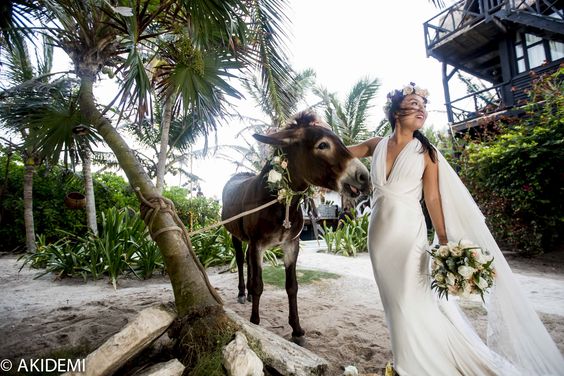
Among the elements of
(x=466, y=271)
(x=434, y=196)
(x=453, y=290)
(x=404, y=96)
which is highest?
(x=404, y=96)

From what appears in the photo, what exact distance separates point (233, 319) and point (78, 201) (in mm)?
8996

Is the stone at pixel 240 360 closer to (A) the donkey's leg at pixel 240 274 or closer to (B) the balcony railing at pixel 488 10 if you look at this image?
(A) the donkey's leg at pixel 240 274

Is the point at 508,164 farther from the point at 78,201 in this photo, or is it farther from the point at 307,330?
the point at 78,201

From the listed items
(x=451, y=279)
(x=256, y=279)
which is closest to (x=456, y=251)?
(x=451, y=279)

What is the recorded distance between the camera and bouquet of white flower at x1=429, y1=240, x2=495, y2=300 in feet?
5.71

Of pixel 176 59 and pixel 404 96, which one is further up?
pixel 176 59

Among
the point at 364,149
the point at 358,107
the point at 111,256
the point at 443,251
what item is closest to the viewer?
the point at 443,251

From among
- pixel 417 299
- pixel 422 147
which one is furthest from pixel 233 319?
pixel 422 147

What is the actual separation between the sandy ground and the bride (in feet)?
1.72

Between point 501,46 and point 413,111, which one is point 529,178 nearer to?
point 413,111

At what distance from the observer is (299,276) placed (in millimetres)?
5344

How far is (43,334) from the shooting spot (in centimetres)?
260

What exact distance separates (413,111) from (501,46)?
46.0 feet

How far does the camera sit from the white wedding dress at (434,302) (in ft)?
6.17
